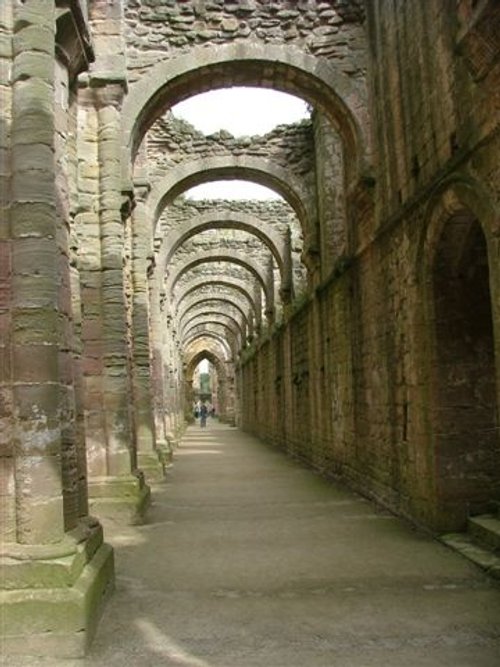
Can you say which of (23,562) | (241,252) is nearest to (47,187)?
(23,562)

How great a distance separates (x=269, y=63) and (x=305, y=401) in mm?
8417

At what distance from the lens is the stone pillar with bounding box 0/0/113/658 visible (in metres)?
4.38

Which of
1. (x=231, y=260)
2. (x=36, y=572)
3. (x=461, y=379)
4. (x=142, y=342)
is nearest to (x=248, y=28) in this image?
(x=142, y=342)

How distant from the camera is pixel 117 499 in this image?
8867 mm

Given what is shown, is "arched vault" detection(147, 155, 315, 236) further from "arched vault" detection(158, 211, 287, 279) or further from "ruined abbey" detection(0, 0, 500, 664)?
"arched vault" detection(158, 211, 287, 279)

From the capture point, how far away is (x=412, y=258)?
8219 mm

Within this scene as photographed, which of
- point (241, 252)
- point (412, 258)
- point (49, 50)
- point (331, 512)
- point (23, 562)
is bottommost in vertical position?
point (331, 512)

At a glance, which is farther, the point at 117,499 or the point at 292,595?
the point at 117,499

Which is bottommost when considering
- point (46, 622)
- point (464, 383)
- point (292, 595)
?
point (292, 595)

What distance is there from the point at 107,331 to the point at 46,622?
5.00m

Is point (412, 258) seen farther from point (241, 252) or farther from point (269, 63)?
point (241, 252)

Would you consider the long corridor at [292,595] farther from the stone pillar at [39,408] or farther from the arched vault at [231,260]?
the arched vault at [231,260]

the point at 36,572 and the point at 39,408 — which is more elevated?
the point at 39,408

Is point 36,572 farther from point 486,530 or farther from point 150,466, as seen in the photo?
point 150,466
